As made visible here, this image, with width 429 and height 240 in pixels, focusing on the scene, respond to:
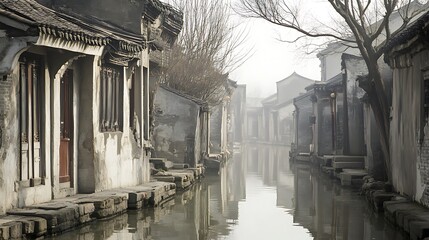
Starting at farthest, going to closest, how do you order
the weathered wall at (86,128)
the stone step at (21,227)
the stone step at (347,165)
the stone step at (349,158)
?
the stone step at (349,158) < the stone step at (347,165) < the weathered wall at (86,128) < the stone step at (21,227)

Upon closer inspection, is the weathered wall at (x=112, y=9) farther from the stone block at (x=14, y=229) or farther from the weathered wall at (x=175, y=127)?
the stone block at (x=14, y=229)

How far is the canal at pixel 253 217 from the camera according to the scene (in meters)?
12.3

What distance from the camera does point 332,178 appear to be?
1013 inches

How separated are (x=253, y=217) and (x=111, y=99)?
452 cm

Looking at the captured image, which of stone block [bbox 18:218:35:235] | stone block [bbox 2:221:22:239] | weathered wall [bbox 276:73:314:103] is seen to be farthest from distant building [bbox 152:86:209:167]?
weathered wall [bbox 276:73:314:103]

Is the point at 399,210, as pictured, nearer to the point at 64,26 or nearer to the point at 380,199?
the point at 380,199

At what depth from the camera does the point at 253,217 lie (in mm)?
15039

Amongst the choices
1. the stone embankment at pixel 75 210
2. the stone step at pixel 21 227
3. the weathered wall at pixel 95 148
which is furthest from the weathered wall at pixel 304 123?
the stone step at pixel 21 227

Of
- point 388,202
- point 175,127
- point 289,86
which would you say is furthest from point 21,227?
point 289,86

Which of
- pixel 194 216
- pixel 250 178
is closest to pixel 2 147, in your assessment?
pixel 194 216

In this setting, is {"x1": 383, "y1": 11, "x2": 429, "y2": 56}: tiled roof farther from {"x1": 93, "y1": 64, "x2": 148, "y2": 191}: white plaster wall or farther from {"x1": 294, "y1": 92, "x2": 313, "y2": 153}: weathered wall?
{"x1": 294, "y1": 92, "x2": 313, "y2": 153}: weathered wall

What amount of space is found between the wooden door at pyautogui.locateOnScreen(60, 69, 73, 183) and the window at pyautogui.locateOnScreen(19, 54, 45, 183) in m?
1.14

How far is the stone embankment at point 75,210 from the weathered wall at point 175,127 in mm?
7735

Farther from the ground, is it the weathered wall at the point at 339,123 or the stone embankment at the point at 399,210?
the weathered wall at the point at 339,123
